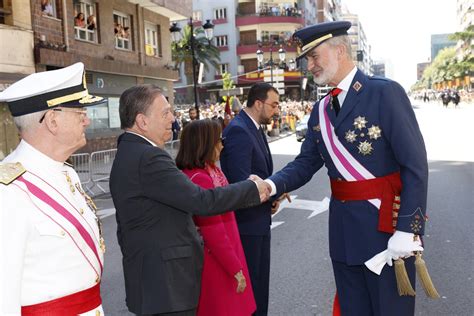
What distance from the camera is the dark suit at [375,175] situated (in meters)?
2.83

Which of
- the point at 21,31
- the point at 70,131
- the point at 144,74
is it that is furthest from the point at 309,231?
the point at 144,74

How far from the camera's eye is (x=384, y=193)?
9.80 feet

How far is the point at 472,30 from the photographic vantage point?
3012 inches

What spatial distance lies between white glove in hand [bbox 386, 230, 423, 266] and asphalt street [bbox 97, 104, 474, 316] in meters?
2.07

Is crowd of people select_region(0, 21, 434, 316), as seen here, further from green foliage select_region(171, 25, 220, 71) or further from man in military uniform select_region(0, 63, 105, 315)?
green foliage select_region(171, 25, 220, 71)

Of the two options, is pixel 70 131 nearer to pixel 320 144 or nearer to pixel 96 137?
pixel 320 144

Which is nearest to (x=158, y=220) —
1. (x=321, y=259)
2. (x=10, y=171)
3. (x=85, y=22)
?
(x=10, y=171)

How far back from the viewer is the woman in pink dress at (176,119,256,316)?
3365mm

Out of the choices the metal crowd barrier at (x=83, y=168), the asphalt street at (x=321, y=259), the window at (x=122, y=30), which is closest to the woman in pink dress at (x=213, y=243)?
the asphalt street at (x=321, y=259)

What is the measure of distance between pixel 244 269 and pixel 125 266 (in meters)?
1.02

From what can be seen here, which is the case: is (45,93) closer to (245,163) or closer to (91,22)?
(245,163)

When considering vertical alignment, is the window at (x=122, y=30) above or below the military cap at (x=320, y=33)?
above

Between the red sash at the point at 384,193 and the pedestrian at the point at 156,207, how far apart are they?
63 centimetres

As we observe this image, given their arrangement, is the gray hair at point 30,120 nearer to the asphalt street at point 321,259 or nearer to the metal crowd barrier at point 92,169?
the asphalt street at point 321,259
